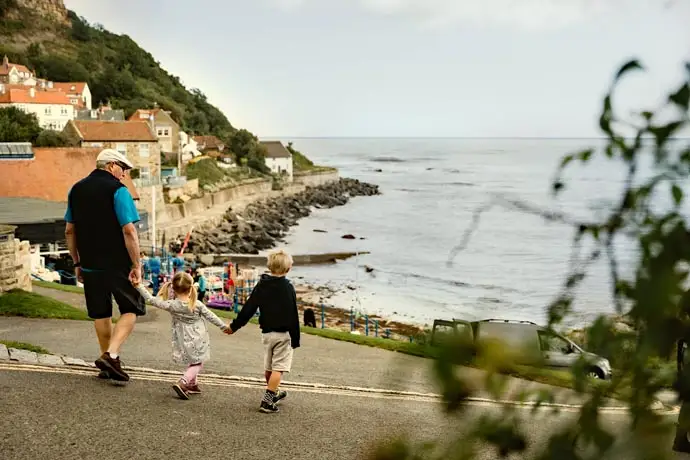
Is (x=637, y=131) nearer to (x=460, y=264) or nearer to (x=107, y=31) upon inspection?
(x=460, y=264)

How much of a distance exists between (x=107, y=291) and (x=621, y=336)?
249 inches

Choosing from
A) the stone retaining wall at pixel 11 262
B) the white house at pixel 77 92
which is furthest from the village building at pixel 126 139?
the stone retaining wall at pixel 11 262

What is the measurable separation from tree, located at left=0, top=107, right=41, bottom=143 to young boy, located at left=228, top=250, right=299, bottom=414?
5360cm

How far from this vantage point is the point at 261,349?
1173cm

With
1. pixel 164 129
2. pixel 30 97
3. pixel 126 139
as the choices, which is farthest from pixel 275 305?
pixel 164 129

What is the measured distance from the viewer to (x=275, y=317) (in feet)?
22.9

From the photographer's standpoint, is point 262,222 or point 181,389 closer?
point 181,389

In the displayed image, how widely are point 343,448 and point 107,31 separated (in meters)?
165

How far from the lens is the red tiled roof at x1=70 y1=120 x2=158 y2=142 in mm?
53938

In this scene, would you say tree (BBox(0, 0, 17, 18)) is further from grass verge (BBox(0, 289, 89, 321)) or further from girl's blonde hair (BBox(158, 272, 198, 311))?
girl's blonde hair (BBox(158, 272, 198, 311))

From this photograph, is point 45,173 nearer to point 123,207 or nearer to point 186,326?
point 186,326

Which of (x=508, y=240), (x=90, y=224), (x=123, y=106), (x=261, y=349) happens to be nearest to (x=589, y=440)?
(x=90, y=224)

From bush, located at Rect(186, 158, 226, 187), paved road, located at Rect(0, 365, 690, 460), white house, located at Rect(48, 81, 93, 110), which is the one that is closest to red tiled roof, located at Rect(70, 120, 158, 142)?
bush, located at Rect(186, 158, 226, 187)

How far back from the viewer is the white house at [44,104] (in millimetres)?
76312
